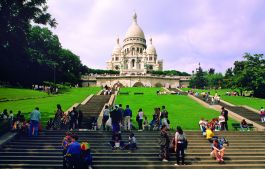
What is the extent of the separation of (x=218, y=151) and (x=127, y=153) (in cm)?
403

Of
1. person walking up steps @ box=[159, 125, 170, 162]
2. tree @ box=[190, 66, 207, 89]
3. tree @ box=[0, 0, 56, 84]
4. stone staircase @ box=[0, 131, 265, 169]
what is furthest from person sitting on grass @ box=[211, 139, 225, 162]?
tree @ box=[190, 66, 207, 89]

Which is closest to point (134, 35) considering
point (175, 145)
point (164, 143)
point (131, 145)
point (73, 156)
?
point (131, 145)

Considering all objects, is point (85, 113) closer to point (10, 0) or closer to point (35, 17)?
point (35, 17)

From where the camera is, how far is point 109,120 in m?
19.4

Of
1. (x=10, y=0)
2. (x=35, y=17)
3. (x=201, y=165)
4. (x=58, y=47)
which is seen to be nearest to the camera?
(x=201, y=165)

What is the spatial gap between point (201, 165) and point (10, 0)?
50.5ft

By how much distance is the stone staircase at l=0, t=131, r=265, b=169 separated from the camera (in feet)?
47.6

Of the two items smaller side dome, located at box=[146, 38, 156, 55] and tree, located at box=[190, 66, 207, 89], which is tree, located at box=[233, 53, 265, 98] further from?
smaller side dome, located at box=[146, 38, 156, 55]

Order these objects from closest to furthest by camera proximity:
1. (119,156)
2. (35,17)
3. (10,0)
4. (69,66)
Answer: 1. (119,156)
2. (10,0)
3. (35,17)
4. (69,66)

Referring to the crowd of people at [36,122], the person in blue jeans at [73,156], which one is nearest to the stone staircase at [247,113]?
the crowd of people at [36,122]

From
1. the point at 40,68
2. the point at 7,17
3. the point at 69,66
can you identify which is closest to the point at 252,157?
the point at 7,17

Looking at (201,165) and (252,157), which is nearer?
(201,165)

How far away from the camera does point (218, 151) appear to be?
15023 millimetres

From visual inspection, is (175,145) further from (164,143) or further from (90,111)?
(90,111)
